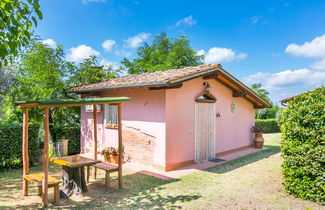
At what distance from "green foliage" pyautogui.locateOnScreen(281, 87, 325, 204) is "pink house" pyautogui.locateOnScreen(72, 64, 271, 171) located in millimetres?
3587

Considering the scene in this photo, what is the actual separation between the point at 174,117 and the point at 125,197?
11.7 ft

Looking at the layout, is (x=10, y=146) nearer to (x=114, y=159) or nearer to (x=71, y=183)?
(x=114, y=159)

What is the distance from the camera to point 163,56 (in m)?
30.5

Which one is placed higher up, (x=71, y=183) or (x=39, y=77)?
(x=39, y=77)

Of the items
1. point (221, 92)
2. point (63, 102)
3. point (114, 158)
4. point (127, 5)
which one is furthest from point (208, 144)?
point (127, 5)

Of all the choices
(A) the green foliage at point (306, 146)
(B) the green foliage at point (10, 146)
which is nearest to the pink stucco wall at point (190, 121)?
(A) the green foliage at point (306, 146)

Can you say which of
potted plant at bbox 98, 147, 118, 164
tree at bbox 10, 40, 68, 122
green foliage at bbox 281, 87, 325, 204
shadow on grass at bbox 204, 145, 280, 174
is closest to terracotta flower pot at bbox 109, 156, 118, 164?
potted plant at bbox 98, 147, 118, 164

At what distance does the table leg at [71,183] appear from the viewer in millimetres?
5414

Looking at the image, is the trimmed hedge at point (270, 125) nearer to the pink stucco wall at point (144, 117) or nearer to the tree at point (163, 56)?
the tree at point (163, 56)

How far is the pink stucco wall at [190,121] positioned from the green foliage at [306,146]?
370cm

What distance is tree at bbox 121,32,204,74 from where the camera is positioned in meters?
29.4

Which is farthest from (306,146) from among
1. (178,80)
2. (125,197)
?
(125,197)

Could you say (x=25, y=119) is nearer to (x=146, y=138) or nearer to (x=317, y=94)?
(x=146, y=138)

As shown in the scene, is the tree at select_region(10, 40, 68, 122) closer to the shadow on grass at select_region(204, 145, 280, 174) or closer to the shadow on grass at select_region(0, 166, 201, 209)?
the shadow on grass at select_region(0, 166, 201, 209)
